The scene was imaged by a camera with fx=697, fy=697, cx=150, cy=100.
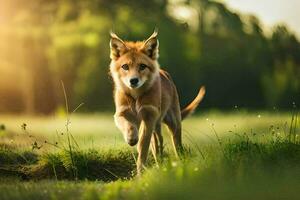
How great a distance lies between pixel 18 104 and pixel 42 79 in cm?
104

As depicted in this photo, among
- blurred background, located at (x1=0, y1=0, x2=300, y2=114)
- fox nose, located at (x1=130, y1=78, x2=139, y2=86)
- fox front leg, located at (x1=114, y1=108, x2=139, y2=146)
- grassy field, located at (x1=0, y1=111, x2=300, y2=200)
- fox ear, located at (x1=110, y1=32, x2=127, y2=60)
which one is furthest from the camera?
blurred background, located at (x1=0, y1=0, x2=300, y2=114)

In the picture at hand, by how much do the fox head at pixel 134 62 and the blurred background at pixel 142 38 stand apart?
1118 cm

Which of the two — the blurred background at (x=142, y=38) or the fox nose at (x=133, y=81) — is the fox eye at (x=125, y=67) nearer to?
the fox nose at (x=133, y=81)

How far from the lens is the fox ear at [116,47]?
827 cm

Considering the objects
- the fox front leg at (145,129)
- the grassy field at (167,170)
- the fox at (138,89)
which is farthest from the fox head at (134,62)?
the grassy field at (167,170)

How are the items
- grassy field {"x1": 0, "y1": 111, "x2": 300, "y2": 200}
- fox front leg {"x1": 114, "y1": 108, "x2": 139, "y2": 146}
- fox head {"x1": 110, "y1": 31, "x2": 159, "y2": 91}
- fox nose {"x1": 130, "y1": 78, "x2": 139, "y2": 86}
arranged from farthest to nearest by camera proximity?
fox head {"x1": 110, "y1": 31, "x2": 159, "y2": 91}, fox nose {"x1": 130, "y1": 78, "x2": 139, "y2": 86}, fox front leg {"x1": 114, "y1": 108, "x2": 139, "y2": 146}, grassy field {"x1": 0, "y1": 111, "x2": 300, "y2": 200}

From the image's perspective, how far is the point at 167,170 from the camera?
6.84 metres

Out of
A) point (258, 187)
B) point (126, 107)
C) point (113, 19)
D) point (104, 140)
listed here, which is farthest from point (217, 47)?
point (258, 187)

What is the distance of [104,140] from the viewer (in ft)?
33.6

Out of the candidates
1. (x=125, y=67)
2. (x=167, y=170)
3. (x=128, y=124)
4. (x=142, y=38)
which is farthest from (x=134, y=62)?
(x=142, y=38)

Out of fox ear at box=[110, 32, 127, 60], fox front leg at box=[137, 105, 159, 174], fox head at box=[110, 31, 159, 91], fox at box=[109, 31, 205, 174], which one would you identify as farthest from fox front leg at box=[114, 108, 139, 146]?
fox ear at box=[110, 32, 127, 60]

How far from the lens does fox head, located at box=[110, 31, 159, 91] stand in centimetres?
816

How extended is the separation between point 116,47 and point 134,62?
0.34 metres

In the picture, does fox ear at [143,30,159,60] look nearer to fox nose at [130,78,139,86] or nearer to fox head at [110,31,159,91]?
fox head at [110,31,159,91]
